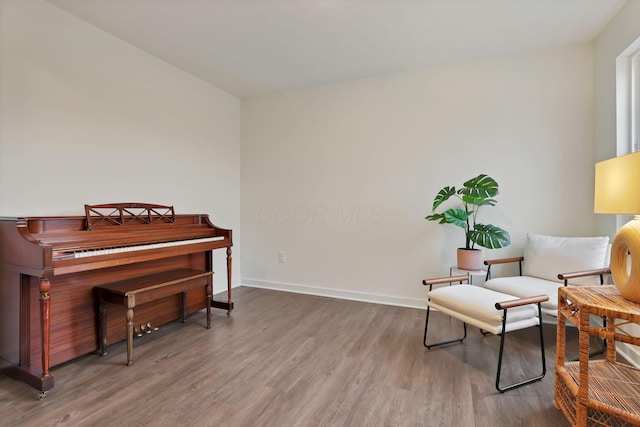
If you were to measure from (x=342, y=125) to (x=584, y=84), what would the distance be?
2287 millimetres

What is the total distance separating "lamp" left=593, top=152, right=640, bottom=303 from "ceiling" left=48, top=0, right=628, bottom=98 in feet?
4.89

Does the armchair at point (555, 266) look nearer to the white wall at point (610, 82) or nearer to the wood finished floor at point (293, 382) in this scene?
the white wall at point (610, 82)

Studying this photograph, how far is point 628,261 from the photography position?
4.82ft

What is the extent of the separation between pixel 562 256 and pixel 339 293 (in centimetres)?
218

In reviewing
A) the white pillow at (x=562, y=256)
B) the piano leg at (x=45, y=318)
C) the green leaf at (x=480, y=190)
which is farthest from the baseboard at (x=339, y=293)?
the piano leg at (x=45, y=318)

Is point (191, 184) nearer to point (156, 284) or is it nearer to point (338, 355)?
point (156, 284)

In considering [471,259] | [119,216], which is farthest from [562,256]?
[119,216]

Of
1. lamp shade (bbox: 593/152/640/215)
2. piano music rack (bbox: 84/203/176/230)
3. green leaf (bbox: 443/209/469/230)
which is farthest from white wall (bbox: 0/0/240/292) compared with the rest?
lamp shade (bbox: 593/152/640/215)

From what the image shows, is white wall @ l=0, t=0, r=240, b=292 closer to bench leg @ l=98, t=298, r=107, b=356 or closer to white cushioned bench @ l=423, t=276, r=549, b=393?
bench leg @ l=98, t=298, r=107, b=356

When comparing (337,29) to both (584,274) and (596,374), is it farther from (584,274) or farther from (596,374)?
(596,374)

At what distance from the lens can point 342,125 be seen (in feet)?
11.8

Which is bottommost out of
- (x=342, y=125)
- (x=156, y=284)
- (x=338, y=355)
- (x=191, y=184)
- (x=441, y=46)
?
(x=338, y=355)

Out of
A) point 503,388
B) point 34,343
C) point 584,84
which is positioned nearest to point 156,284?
point 34,343

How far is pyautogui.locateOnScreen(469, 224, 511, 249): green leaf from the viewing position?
8.52 ft
